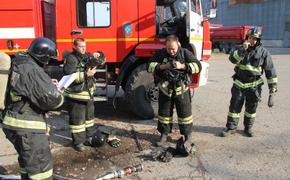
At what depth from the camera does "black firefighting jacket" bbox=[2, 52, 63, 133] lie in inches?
120

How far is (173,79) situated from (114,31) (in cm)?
197

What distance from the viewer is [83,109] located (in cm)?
525

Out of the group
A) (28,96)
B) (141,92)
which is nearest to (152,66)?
(141,92)

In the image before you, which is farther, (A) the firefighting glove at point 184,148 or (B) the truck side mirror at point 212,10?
(B) the truck side mirror at point 212,10

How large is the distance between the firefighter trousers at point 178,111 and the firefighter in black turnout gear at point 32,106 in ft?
7.70

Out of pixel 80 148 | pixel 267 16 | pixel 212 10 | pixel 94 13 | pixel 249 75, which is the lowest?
pixel 80 148

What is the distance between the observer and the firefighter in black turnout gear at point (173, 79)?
4.98 metres

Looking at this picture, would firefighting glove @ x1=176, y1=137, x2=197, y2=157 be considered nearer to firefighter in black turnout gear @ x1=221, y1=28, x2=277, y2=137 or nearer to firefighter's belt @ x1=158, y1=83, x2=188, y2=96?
firefighter's belt @ x1=158, y1=83, x2=188, y2=96

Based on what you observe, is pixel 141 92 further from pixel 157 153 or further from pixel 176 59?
pixel 157 153

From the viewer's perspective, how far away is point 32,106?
3.21 m

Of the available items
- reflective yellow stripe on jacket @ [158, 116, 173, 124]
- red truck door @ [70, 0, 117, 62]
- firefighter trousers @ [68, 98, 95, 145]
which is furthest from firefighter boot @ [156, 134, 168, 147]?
red truck door @ [70, 0, 117, 62]

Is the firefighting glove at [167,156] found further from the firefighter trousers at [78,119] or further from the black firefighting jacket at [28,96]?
the black firefighting jacket at [28,96]

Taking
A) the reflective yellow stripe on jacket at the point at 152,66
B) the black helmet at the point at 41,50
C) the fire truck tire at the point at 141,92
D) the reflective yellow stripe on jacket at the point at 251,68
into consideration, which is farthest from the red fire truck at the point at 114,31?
the black helmet at the point at 41,50

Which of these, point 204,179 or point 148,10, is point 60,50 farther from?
point 204,179
